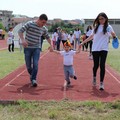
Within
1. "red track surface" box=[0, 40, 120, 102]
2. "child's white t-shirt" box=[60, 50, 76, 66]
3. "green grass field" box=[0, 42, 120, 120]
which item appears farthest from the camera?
"child's white t-shirt" box=[60, 50, 76, 66]

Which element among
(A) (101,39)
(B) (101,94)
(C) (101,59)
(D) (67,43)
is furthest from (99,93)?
(D) (67,43)

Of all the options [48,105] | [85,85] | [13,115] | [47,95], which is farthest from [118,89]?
[13,115]

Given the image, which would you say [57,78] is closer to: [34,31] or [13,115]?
[34,31]

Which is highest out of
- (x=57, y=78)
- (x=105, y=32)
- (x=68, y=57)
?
(x=105, y=32)

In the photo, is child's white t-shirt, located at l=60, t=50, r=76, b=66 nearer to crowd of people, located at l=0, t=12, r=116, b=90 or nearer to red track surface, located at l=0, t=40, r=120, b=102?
crowd of people, located at l=0, t=12, r=116, b=90

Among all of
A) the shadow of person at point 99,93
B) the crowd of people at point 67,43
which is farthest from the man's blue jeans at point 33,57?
the shadow of person at point 99,93

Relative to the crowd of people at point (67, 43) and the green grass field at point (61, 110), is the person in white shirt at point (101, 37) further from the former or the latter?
the green grass field at point (61, 110)

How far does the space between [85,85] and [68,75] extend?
21.2 inches

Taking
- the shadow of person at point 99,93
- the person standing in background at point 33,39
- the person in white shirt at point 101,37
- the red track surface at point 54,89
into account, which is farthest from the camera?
the person standing in background at point 33,39

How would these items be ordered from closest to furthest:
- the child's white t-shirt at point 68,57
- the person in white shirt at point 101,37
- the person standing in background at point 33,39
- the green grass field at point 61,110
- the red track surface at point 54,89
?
the green grass field at point 61,110
the red track surface at point 54,89
the person in white shirt at point 101,37
the person standing in background at point 33,39
the child's white t-shirt at point 68,57

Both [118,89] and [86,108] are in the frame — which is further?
[118,89]

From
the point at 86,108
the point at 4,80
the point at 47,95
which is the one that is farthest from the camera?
the point at 4,80

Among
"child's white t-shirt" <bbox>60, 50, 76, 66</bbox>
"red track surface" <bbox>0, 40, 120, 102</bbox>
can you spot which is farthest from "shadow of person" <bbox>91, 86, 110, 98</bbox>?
"child's white t-shirt" <bbox>60, 50, 76, 66</bbox>

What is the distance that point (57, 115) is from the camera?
6742 millimetres
